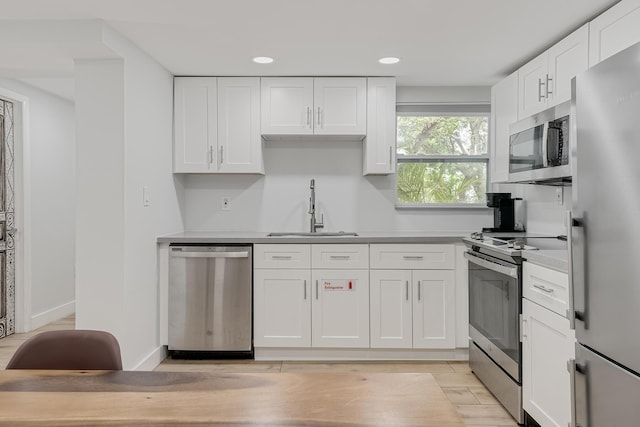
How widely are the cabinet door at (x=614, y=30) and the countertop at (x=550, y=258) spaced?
1.00 m

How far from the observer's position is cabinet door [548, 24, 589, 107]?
2.45 metres

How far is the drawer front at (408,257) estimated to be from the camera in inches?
135

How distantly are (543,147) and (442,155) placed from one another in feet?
5.12

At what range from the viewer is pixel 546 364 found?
2.16 meters

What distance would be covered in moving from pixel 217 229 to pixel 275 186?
0.64m

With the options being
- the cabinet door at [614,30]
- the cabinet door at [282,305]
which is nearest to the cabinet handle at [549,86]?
the cabinet door at [614,30]

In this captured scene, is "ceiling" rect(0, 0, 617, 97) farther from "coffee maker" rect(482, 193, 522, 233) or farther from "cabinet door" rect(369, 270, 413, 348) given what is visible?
"cabinet door" rect(369, 270, 413, 348)

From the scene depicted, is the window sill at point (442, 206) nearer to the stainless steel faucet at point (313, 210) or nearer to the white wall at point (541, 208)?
the white wall at point (541, 208)

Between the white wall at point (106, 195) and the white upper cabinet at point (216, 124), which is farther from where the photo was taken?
the white upper cabinet at point (216, 124)

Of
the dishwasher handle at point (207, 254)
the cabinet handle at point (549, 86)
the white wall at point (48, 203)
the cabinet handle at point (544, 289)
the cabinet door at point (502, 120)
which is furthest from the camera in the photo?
the white wall at point (48, 203)

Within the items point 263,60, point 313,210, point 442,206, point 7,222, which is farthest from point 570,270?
point 7,222

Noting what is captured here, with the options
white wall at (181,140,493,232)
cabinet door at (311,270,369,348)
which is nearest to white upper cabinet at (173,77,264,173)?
white wall at (181,140,493,232)

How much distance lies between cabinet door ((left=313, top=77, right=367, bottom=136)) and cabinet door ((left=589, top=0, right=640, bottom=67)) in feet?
5.60

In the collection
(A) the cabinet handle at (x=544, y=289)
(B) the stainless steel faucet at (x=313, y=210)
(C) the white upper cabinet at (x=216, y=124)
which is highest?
(C) the white upper cabinet at (x=216, y=124)
